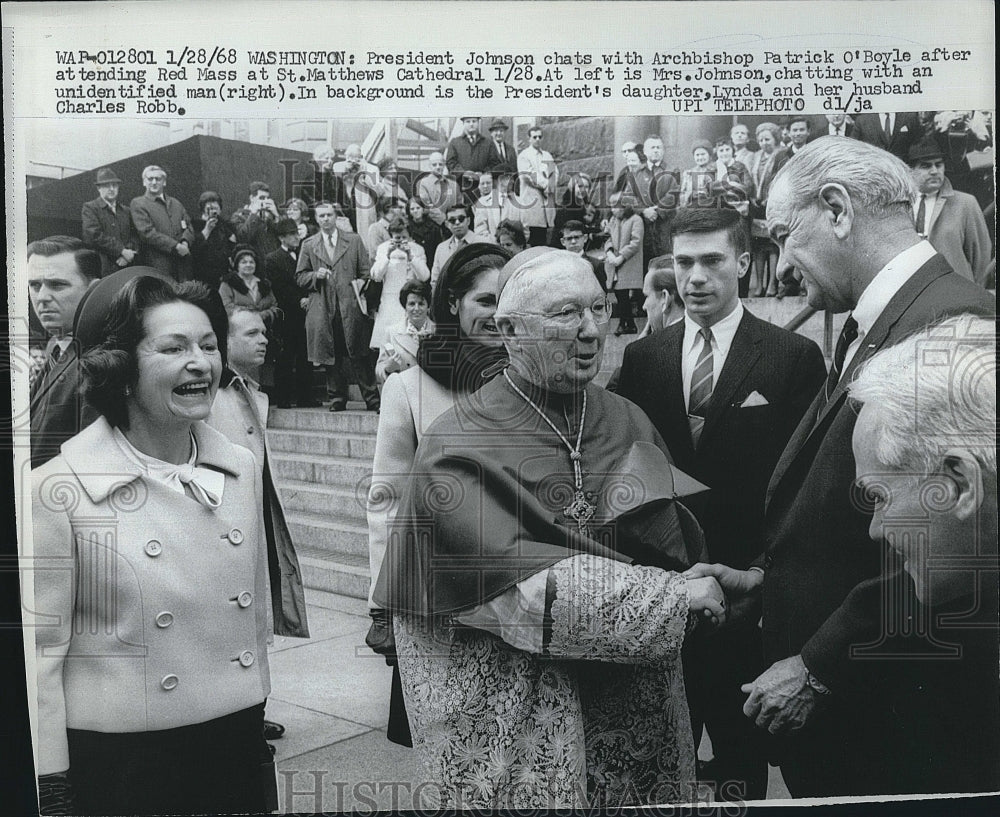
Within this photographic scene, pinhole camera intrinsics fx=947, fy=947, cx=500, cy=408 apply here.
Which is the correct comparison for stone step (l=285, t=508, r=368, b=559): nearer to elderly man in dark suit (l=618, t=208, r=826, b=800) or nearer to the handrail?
elderly man in dark suit (l=618, t=208, r=826, b=800)

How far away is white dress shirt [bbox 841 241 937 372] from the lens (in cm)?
299

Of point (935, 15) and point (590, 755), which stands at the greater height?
point (935, 15)

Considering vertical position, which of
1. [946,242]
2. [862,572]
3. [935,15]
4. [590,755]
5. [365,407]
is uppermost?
[935,15]

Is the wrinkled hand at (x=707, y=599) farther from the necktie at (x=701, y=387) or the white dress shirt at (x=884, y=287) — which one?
the white dress shirt at (x=884, y=287)

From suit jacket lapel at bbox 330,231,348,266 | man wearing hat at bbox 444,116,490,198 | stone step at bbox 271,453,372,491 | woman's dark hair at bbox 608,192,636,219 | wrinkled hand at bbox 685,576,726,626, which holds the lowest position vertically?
wrinkled hand at bbox 685,576,726,626

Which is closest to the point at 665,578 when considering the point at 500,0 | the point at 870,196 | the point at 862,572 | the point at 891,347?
the point at 862,572

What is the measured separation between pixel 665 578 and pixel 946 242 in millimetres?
1409

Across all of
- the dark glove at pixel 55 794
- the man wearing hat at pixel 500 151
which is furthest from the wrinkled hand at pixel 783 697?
the dark glove at pixel 55 794

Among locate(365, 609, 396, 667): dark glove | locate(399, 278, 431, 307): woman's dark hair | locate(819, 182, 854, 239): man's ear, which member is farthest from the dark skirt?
locate(819, 182, 854, 239): man's ear

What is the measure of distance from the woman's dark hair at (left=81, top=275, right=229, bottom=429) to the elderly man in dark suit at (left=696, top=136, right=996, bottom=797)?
1.82 meters

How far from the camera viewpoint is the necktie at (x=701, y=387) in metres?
3.04

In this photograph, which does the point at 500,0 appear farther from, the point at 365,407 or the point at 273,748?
the point at 273,748

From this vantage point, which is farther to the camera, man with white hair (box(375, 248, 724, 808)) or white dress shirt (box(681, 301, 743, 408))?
white dress shirt (box(681, 301, 743, 408))

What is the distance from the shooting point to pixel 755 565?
304 centimetres
